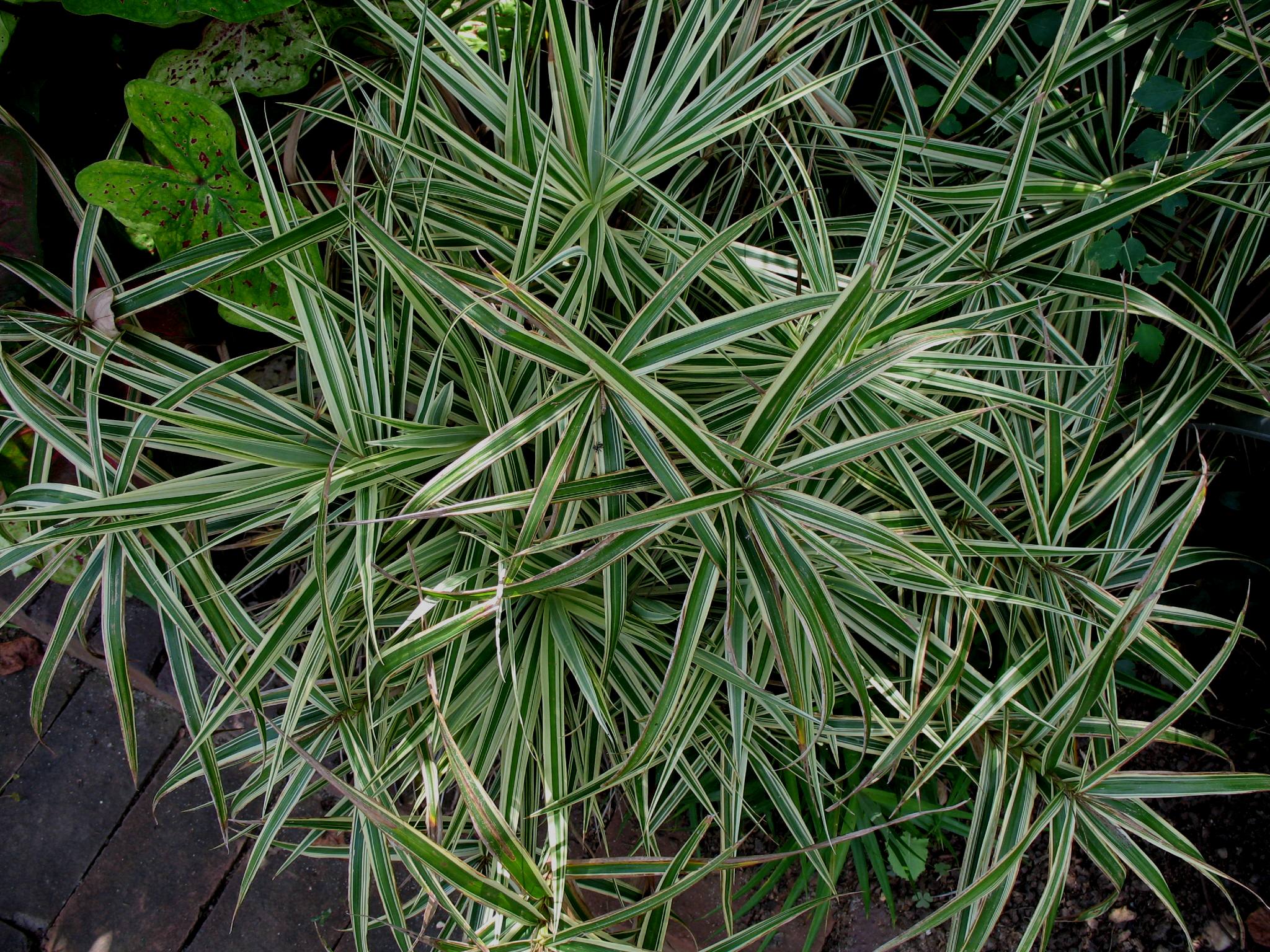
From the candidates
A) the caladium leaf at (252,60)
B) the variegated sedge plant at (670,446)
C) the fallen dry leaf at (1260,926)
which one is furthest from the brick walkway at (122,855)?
the fallen dry leaf at (1260,926)

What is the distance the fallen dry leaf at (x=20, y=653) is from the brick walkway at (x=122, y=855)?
6cm

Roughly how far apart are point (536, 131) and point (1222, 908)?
68.9 inches

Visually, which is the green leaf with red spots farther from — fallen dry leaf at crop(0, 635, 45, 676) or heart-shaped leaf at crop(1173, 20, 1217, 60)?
heart-shaped leaf at crop(1173, 20, 1217, 60)

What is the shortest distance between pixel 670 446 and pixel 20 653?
1569mm

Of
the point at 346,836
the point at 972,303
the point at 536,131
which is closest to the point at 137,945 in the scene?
the point at 346,836

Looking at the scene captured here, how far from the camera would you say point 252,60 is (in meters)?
1.21

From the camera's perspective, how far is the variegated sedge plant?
89cm

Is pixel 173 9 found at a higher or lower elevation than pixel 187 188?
higher

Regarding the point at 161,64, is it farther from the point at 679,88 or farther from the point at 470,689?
the point at 470,689

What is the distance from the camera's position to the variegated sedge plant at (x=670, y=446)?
0.89 meters

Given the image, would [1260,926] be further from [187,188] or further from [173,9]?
[173,9]

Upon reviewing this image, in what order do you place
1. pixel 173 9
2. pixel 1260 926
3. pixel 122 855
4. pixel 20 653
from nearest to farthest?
pixel 173 9
pixel 1260 926
pixel 122 855
pixel 20 653

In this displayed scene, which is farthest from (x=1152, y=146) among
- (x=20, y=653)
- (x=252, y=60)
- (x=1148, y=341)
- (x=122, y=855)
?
(x=20, y=653)

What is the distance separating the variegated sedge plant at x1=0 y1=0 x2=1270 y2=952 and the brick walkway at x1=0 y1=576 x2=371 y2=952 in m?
0.47
